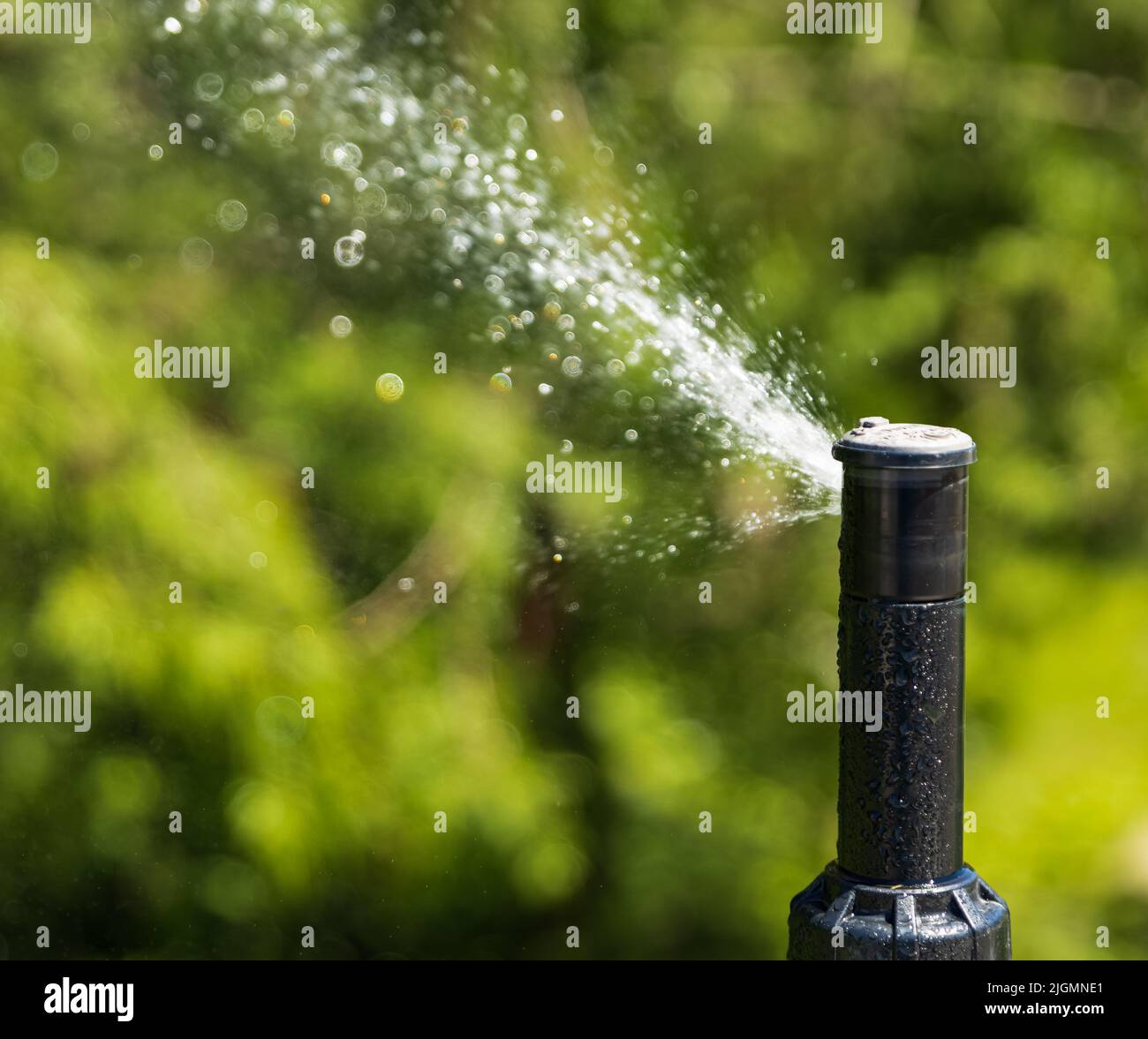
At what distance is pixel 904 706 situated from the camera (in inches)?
65.6

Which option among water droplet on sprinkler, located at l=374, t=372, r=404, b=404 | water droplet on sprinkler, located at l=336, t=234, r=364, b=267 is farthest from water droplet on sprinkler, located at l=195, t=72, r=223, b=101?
water droplet on sprinkler, located at l=374, t=372, r=404, b=404

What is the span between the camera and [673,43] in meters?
3.76

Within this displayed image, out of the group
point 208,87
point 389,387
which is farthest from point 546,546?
point 208,87

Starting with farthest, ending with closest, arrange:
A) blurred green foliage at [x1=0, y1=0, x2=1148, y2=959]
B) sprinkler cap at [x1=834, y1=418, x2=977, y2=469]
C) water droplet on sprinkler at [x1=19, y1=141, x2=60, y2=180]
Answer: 1. water droplet on sprinkler at [x1=19, y1=141, x2=60, y2=180]
2. blurred green foliage at [x1=0, y1=0, x2=1148, y2=959]
3. sprinkler cap at [x1=834, y1=418, x2=977, y2=469]

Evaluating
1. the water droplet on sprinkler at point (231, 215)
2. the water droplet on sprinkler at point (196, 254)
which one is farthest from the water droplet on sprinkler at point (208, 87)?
the water droplet on sprinkler at point (196, 254)

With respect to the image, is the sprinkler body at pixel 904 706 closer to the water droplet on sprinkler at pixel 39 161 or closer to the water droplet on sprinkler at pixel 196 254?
the water droplet on sprinkler at pixel 196 254

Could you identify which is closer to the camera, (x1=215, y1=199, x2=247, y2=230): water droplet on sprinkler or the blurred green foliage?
the blurred green foliage

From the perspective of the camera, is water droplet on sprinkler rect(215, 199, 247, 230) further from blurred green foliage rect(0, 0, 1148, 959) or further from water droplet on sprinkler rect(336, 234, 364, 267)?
water droplet on sprinkler rect(336, 234, 364, 267)

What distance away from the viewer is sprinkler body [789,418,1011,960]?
163 cm

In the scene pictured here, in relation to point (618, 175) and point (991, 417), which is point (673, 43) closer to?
point (618, 175)

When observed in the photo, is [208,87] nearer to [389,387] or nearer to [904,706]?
[389,387]

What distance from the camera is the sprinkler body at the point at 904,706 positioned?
1635mm

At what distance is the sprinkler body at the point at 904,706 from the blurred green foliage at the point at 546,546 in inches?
74.4

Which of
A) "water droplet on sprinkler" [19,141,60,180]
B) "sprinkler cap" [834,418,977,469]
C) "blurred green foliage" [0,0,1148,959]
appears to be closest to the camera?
"sprinkler cap" [834,418,977,469]
